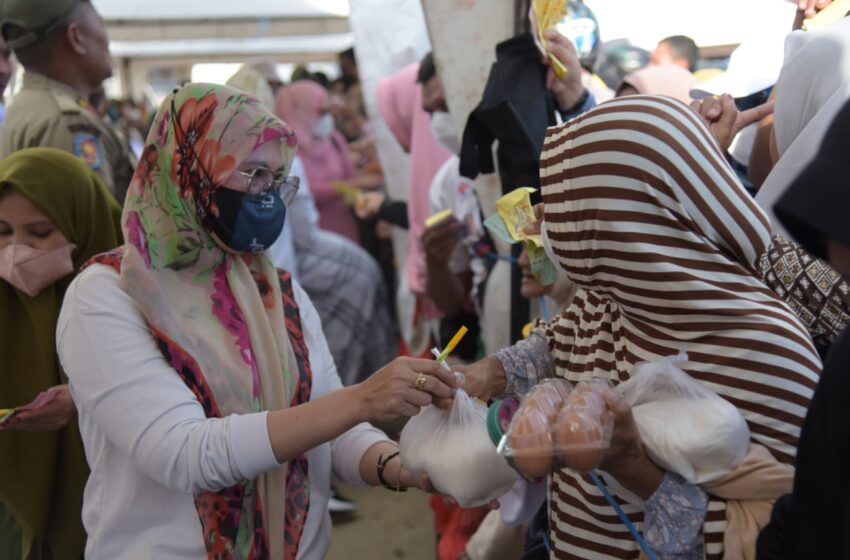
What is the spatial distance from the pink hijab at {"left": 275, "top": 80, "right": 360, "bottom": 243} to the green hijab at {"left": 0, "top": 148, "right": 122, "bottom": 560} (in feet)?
13.3

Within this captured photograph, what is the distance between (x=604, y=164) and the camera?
1.44 meters

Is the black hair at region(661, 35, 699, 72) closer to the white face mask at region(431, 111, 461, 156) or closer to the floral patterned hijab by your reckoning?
the white face mask at region(431, 111, 461, 156)

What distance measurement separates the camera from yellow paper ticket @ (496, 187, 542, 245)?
6.95 feet

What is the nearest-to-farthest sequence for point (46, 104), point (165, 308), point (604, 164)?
point (604, 164) < point (165, 308) < point (46, 104)

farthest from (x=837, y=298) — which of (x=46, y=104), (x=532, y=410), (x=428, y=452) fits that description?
(x=46, y=104)

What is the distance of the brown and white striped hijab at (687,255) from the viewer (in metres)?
1.36

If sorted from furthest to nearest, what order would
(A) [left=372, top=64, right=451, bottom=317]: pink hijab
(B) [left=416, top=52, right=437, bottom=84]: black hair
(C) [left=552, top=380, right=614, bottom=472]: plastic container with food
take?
(A) [left=372, top=64, right=451, bottom=317]: pink hijab → (B) [left=416, top=52, right=437, bottom=84]: black hair → (C) [left=552, top=380, right=614, bottom=472]: plastic container with food

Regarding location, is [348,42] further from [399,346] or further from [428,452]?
[428,452]

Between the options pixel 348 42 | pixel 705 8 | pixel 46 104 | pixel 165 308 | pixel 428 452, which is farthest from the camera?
pixel 348 42

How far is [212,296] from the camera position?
1.92 metres

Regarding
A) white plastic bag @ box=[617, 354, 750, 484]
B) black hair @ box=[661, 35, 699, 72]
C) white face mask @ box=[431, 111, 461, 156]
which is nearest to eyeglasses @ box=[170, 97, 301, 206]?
white plastic bag @ box=[617, 354, 750, 484]

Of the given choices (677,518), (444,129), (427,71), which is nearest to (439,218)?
(444,129)

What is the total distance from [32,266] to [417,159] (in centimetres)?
259

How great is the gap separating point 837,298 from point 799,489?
572 mm
